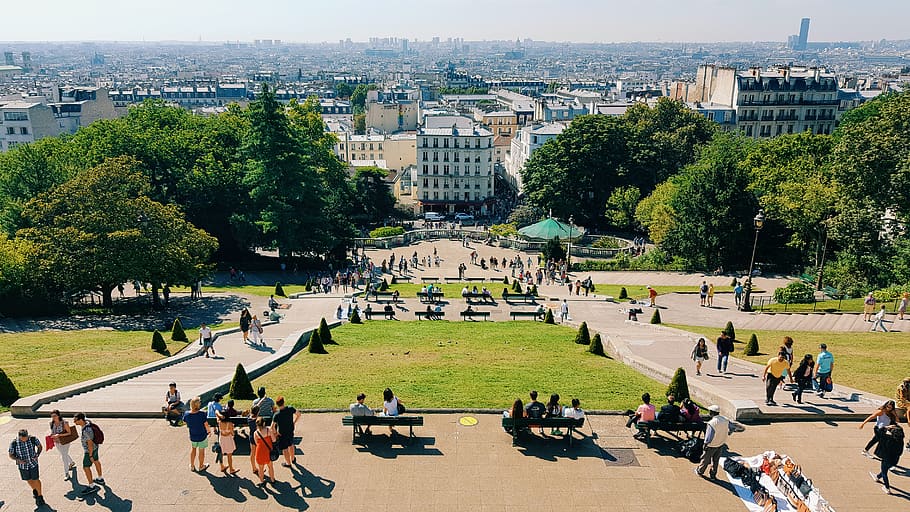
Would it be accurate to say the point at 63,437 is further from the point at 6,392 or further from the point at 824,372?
the point at 824,372

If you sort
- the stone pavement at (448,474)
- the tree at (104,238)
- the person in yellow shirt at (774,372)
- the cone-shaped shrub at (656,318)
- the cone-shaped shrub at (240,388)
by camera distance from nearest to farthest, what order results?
the stone pavement at (448,474), the person in yellow shirt at (774,372), the cone-shaped shrub at (240,388), the cone-shaped shrub at (656,318), the tree at (104,238)

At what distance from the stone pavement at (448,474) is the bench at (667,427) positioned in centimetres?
37

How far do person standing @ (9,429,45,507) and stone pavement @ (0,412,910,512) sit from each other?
1.82ft

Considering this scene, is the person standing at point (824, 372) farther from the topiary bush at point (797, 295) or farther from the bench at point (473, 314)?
the topiary bush at point (797, 295)

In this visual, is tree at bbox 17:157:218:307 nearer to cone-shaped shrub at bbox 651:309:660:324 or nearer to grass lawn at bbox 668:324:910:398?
cone-shaped shrub at bbox 651:309:660:324

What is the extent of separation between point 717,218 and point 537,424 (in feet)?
133

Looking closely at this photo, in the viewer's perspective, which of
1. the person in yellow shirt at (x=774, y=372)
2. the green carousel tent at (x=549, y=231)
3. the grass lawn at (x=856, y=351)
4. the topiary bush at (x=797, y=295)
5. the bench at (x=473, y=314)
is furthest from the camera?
the green carousel tent at (x=549, y=231)

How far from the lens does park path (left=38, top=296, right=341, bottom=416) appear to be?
18438mm

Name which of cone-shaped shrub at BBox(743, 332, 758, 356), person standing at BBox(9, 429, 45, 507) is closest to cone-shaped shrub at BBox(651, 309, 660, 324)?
cone-shaped shrub at BBox(743, 332, 758, 356)

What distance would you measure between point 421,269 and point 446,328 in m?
26.6

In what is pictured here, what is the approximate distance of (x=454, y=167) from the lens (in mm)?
102500

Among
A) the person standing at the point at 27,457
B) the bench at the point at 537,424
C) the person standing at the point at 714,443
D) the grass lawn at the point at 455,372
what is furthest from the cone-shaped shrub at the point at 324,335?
the person standing at the point at 714,443

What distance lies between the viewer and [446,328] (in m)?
32.0

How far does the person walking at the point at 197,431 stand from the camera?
14859mm
